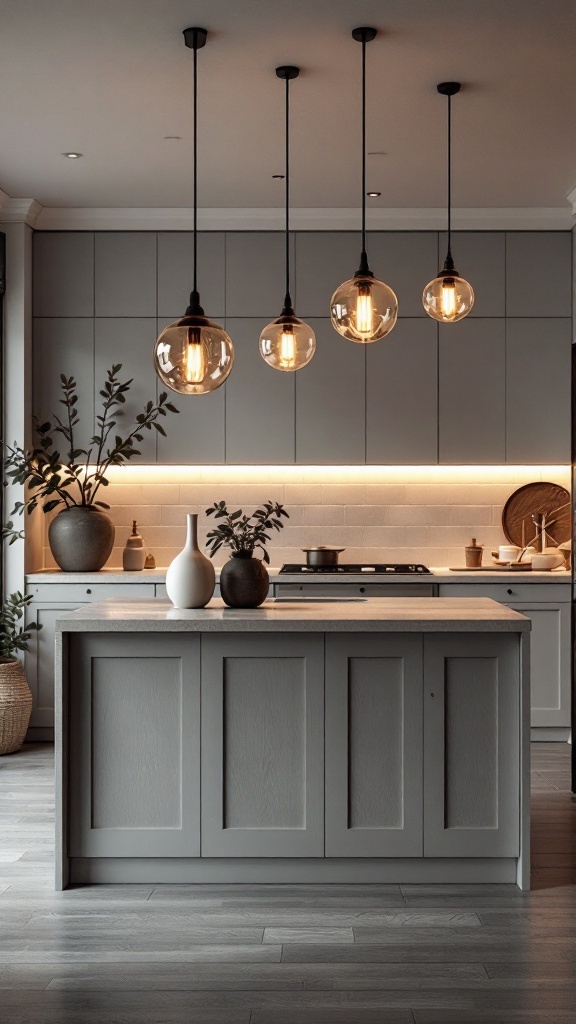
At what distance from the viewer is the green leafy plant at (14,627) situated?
18.3ft

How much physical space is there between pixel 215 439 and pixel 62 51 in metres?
2.57

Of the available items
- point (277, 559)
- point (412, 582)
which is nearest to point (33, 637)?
point (277, 559)

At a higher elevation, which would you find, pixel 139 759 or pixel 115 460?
pixel 115 460

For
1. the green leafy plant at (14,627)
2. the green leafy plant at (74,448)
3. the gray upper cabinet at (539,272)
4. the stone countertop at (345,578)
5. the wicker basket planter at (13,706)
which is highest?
the gray upper cabinet at (539,272)

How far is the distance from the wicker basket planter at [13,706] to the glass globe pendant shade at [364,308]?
2922mm

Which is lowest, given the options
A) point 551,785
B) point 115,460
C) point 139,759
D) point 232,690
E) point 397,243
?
point 551,785

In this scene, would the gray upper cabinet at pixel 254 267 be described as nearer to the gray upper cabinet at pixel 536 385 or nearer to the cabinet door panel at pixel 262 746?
the gray upper cabinet at pixel 536 385

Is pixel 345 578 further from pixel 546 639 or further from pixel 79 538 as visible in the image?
pixel 79 538

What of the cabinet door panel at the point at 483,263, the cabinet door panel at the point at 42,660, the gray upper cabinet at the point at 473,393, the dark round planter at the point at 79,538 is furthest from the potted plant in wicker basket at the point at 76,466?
the cabinet door panel at the point at 483,263

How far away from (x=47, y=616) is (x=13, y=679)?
1.54 ft

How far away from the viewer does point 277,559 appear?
6.30m

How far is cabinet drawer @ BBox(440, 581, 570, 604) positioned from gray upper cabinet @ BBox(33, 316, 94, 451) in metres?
2.28

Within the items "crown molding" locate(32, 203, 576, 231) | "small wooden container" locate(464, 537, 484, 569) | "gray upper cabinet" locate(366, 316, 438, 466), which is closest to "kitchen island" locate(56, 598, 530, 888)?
"small wooden container" locate(464, 537, 484, 569)

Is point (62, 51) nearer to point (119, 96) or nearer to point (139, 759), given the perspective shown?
point (119, 96)
